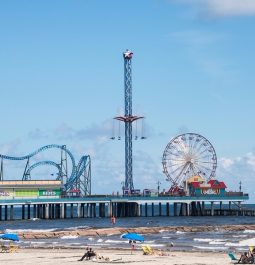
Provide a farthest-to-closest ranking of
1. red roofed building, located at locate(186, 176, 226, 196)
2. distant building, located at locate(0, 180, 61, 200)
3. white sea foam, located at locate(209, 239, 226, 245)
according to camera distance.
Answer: red roofed building, located at locate(186, 176, 226, 196) → distant building, located at locate(0, 180, 61, 200) → white sea foam, located at locate(209, 239, 226, 245)

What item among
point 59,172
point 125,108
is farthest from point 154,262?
point 59,172

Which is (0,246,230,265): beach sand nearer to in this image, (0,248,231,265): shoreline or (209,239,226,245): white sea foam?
(0,248,231,265): shoreline

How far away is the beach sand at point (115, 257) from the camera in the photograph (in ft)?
161

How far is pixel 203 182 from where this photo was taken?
150m

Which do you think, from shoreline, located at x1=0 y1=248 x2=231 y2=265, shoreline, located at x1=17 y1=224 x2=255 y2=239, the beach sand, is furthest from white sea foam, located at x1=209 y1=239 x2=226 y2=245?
shoreline, located at x1=17 y1=224 x2=255 y2=239

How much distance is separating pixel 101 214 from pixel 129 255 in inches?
3723

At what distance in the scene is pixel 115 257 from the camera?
2087 inches

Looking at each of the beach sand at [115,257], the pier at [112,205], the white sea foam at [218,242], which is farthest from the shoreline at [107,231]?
the pier at [112,205]

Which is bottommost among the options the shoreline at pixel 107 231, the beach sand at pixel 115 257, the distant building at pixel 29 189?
the beach sand at pixel 115 257

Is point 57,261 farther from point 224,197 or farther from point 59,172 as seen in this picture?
point 59,172

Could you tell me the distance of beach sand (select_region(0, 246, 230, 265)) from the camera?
49.2m

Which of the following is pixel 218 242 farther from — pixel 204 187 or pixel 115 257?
pixel 204 187

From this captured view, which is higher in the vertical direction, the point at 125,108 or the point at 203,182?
the point at 125,108

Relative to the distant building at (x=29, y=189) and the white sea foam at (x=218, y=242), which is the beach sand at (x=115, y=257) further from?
the distant building at (x=29, y=189)
